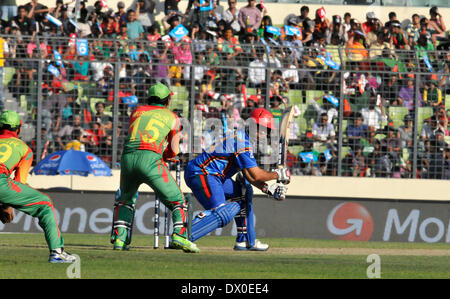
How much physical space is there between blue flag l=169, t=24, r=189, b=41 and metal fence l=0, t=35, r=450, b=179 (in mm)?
1877

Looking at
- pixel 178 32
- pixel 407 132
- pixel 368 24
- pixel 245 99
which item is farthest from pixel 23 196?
pixel 368 24

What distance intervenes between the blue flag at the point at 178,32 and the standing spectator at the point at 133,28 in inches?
31.7

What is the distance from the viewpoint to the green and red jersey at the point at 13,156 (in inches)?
413

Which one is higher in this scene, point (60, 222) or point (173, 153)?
point (173, 153)

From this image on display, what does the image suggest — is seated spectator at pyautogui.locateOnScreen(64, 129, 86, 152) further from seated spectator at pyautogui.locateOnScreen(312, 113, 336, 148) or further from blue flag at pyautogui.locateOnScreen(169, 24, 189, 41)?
seated spectator at pyautogui.locateOnScreen(312, 113, 336, 148)

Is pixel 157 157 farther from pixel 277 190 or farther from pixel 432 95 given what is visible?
pixel 432 95

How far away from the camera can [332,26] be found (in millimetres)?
23031

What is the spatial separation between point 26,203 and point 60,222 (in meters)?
8.19

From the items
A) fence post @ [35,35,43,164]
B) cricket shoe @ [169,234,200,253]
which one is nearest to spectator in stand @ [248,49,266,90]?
fence post @ [35,35,43,164]

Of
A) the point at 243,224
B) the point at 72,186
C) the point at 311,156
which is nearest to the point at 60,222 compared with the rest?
the point at 72,186

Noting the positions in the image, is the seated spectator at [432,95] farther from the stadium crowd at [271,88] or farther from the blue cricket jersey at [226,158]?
the blue cricket jersey at [226,158]

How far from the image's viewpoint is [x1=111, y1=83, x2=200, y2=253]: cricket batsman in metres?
10.9

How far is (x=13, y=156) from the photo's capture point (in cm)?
1054
